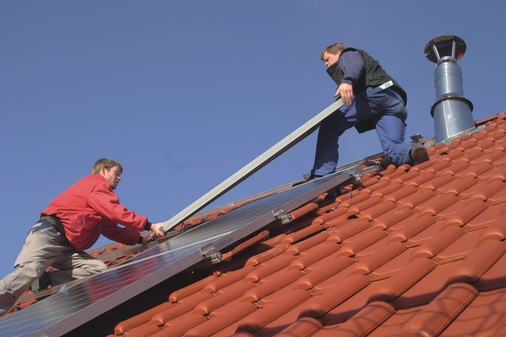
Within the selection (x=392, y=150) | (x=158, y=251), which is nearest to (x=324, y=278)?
(x=158, y=251)

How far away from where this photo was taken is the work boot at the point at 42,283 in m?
5.52

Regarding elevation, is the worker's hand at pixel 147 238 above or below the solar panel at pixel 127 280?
above

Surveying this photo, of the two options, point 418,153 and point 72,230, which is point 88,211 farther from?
point 418,153

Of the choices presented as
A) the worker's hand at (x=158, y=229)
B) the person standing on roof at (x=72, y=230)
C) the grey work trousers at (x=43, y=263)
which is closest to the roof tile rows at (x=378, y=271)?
the worker's hand at (x=158, y=229)

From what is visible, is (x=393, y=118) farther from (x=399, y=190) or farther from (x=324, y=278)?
(x=324, y=278)

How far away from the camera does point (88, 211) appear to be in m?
5.50

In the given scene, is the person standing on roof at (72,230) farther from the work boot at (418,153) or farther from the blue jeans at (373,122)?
the work boot at (418,153)

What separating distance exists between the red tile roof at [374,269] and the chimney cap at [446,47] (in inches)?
152

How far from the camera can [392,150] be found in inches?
233

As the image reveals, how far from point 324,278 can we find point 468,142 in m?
3.43

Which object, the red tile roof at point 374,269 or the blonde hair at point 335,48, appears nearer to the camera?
the red tile roof at point 374,269

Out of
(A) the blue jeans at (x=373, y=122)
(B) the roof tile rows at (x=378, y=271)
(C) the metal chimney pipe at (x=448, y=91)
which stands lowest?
(B) the roof tile rows at (x=378, y=271)

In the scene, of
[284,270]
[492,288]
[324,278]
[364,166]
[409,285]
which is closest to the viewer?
[492,288]

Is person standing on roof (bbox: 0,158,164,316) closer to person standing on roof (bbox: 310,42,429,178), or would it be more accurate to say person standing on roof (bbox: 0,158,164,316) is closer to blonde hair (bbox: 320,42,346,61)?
person standing on roof (bbox: 310,42,429,178)
